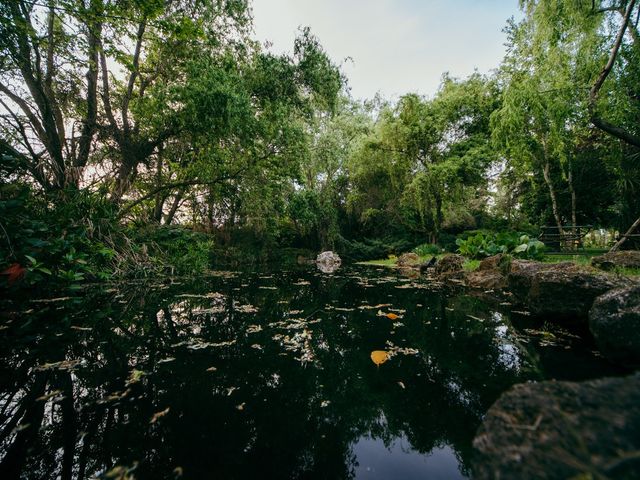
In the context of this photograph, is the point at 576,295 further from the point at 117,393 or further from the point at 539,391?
the point at 117,393

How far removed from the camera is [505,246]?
30.6ft

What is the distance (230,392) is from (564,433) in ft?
6.90

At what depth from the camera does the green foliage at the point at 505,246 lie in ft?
26.9

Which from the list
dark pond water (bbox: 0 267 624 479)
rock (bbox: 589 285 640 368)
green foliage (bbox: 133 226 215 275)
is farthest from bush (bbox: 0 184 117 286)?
rock (bbox: 589 285 640 368)

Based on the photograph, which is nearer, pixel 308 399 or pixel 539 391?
pixel 539 391

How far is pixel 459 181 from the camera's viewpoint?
577 inches

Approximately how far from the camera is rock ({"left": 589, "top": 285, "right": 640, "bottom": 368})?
8.29ft

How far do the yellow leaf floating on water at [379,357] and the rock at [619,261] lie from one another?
5225 millimetres

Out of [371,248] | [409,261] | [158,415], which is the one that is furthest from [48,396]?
[371,248]

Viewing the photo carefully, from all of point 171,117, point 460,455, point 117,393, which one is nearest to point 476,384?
point 460,455

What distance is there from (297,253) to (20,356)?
18.3m

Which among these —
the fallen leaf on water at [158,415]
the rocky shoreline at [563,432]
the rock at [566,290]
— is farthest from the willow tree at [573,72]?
the fallen leaf on water at [158,415]

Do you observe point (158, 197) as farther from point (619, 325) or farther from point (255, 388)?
point (619, 325)

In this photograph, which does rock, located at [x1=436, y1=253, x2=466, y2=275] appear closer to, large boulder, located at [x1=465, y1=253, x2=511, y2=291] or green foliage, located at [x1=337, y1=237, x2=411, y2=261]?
large boulder, located at [x1=465, y1=253, x2=511, y2=291]
